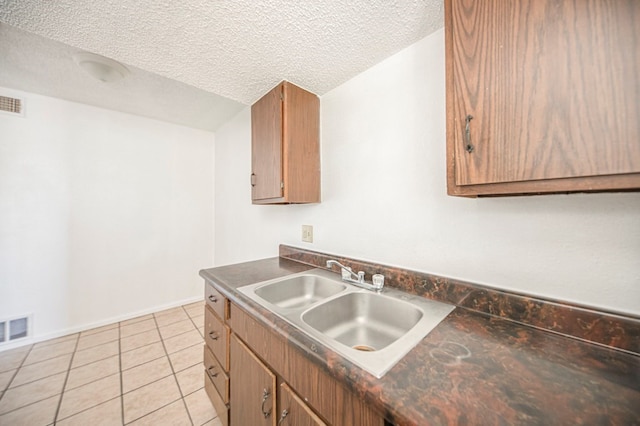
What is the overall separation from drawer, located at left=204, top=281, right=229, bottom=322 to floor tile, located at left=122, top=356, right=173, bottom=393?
0.92 meters

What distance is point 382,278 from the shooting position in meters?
1.05

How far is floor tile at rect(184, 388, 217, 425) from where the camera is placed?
4.42 ft

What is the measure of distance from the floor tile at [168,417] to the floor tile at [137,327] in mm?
1218

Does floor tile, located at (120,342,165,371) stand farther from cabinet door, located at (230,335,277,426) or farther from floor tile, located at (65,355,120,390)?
cabinet door, located at (230,335,277,426)

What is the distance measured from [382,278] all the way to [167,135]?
311cm

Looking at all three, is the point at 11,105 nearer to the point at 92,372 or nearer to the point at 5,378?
the point at 5,378

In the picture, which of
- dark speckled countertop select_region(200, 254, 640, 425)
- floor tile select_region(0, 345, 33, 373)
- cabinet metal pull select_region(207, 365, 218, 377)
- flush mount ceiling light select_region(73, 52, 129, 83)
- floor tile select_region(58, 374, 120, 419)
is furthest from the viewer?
floor tile select_region(0, 345, 33, 373)

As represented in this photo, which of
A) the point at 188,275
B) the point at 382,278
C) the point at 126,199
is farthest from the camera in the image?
the point at 188,275

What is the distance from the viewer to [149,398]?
148 centimetres

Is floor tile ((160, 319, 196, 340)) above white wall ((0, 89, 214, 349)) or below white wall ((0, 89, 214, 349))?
below

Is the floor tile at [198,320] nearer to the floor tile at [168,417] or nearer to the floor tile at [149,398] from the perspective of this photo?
the floor tile at [149,398]

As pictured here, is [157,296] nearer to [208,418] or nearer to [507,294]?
[208,418]

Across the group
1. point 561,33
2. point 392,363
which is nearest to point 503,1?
point 561,33

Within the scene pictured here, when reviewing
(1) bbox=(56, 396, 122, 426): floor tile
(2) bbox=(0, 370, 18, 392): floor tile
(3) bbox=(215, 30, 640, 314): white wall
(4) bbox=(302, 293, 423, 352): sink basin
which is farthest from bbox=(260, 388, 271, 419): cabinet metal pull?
(2) bbox=(0, 370, 18, 392): floor tile
